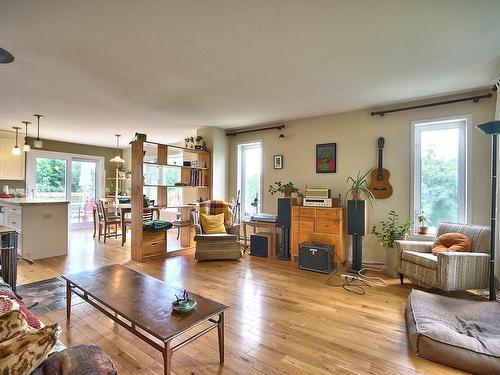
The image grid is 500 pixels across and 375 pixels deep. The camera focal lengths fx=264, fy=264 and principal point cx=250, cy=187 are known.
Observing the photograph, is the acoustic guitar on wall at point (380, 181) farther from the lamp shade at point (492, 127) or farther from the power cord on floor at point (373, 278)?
the lamp shade at point (492, 127)

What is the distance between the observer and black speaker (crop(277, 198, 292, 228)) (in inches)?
171

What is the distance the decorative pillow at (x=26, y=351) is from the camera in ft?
2.51

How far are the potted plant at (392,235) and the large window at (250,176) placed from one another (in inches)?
91.1

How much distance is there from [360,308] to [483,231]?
5.56 feet

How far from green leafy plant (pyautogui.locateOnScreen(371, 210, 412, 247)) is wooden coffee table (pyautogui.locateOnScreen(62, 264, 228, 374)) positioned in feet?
9.09

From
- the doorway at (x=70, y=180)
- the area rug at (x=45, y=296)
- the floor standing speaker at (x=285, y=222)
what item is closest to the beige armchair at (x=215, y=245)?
the floor standing speaker at (x=285, y=222)

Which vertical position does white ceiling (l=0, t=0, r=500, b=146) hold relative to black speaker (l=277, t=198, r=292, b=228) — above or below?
above

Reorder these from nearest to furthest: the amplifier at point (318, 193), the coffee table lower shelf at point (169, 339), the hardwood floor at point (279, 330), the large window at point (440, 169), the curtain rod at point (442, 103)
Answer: the coffee table lower shelf at point (169, 339) < the hardwood floor at point (279, 330) < the curtain rod at point (442, 103) < the large window at point (440, 169) < the amplifier at point (318, 193)

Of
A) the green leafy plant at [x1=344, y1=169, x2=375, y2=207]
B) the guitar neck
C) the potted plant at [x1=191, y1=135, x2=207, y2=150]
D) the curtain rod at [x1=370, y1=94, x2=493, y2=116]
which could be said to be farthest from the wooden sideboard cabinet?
the potted plant at [x1=191, y1=135, x2=207, y2=150]

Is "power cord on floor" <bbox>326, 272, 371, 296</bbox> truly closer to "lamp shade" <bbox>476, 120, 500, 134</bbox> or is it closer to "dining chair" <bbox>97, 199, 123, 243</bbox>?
"lamp shade" <bbox>476, 120, 500, 134</bbox>

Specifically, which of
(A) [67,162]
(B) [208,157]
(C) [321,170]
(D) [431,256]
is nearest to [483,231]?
(D) [431,256]

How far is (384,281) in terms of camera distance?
11.1 ft

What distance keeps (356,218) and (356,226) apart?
0.11 m

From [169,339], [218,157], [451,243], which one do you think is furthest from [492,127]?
[218,157]
